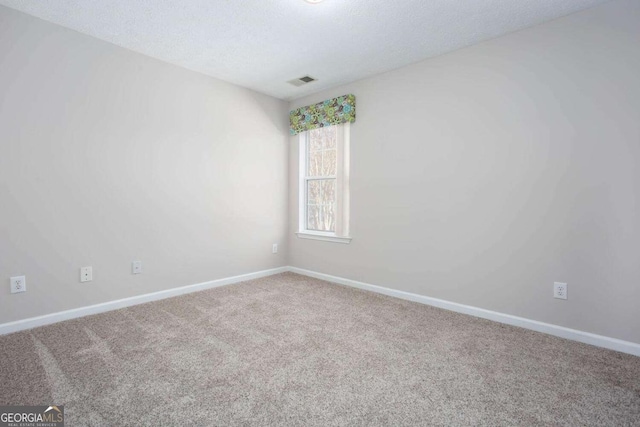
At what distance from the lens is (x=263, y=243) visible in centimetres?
402

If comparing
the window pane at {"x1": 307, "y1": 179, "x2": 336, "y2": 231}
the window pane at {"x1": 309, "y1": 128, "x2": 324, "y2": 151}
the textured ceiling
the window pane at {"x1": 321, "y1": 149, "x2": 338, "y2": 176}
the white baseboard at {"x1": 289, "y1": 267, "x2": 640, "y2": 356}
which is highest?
the textured ceiling

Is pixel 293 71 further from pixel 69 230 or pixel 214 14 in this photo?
pixel 69 230

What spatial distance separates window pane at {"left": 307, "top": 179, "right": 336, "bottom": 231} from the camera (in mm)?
3927

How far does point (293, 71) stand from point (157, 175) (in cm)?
175

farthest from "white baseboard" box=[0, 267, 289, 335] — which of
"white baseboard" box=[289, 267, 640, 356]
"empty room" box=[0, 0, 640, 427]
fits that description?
"white baseboard" box=[289, 267, 640, 356]

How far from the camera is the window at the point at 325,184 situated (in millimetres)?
3676

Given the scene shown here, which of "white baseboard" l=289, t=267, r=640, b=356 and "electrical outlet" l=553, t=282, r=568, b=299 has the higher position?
"electrical outlet" l=553, t=282, r=568, b=299

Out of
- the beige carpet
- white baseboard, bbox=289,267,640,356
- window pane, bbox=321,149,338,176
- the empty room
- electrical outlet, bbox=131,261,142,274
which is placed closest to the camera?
the beige carpet

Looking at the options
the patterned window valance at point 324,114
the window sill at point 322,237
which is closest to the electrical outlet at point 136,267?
the window sill at point 322,237

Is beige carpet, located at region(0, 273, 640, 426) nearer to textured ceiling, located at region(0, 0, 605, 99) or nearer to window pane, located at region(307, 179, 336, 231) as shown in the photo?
window pane, located at region(307, 179, 336, 231)

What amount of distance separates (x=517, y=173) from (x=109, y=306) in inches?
144

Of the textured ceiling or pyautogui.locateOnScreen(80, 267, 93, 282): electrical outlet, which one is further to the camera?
pyautogui.locateOnScreen(80, 267, 93, 282): electrical outlet

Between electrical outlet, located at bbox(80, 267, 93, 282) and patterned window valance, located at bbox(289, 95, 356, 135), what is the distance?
8.99 ft

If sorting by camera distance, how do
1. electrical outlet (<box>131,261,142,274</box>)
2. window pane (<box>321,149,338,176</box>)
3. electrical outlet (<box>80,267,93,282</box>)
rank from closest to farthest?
electrical outlet (<box>80,267,93,282</box>) → electrical outlet (<box>131,261,142,274</box>) → window pane (<box>321,149,338,176</box>)
